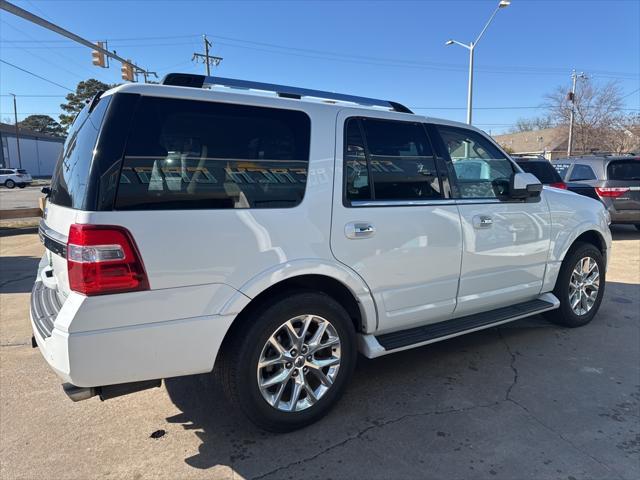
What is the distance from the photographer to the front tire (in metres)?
2.62

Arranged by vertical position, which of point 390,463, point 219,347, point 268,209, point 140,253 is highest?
point 268,209

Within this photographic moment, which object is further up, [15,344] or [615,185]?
[615,185]

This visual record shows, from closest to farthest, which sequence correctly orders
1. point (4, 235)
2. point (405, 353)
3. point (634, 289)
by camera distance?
point (405, 353), point (634, 289), point (4, 235)

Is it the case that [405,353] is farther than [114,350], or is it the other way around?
[405,353]

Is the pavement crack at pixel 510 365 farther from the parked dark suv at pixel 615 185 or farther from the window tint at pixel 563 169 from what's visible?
the window tint at pixel 563 169

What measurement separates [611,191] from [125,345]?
1101cm

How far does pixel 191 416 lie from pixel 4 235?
11120 millimetres

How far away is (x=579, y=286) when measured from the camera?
15.3 ft

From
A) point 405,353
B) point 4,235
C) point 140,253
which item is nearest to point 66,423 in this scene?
point 140,253

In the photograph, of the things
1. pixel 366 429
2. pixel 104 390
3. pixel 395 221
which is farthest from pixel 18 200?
pixel 366 429

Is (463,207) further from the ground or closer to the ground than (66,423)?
further from the ground

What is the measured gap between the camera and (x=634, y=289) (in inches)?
247

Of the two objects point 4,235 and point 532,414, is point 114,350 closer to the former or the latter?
point 532,414

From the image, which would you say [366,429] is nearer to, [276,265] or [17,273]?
[276,265]
